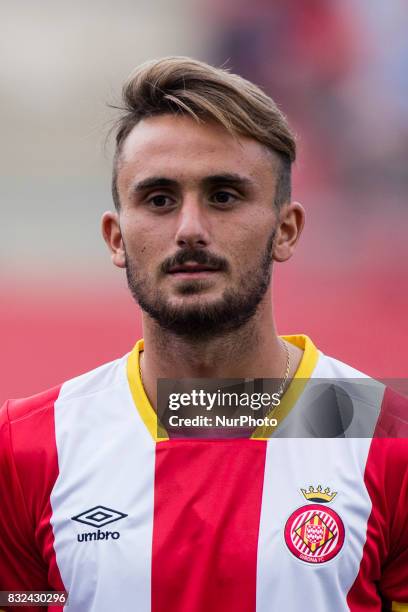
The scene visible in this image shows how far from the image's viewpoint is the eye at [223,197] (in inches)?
83.4

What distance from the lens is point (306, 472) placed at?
82.1 inches

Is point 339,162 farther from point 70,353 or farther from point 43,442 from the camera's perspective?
point 43,442

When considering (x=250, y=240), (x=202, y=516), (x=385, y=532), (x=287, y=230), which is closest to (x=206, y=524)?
(x=202, y=516)

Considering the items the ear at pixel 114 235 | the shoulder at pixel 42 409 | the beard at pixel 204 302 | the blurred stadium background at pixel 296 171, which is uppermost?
the blurred stadium background at pixel 296 171

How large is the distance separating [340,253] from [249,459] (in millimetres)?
5296

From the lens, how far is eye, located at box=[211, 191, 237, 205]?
2119 millimetres

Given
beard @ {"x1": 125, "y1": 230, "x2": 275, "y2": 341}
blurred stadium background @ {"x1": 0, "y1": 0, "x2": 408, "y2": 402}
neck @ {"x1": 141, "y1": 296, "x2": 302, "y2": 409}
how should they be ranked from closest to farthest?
beard @ {"x1": 125, "y1": 230, "x2": 275, "y2": 341} → neck @ {"x1": 141, "y1": 296, "x2": 302, "y2": 409} → blurred stadium background @ {"x1": 0, "y1": 0, "x2": 408, "y2": 402}

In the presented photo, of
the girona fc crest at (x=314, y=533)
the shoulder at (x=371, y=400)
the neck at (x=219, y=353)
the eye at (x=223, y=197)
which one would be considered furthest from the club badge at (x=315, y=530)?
the eye at (x=223, y=197)

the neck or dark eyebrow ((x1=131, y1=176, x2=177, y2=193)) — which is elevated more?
dark eyebrow ((x1=131, y1=176, x2=177, y2=193))

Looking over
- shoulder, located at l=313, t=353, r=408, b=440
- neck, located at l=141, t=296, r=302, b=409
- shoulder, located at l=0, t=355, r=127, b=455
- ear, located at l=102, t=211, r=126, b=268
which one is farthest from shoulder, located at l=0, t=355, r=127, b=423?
shoulder, located at l=313, t=353, r=408, b=440

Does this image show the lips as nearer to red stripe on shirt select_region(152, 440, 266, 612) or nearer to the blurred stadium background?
red stripe on shirt select_region(152, 440, 266, 612)

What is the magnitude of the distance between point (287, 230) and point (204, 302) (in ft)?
1.27

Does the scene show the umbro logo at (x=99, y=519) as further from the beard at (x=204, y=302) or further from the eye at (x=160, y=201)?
the eye at (x=160, y=201)

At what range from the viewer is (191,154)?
214 centimetres
